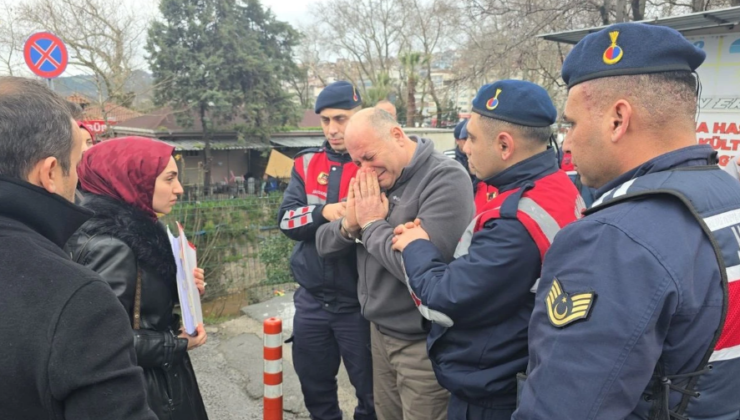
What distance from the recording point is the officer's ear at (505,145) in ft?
6.25

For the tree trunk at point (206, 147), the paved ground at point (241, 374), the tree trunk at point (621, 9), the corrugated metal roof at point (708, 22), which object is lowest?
the paved ground at point (241, 374)

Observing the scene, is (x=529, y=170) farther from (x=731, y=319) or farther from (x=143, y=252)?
(x=143, y=252)

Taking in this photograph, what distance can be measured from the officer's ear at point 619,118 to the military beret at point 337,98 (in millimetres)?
2136

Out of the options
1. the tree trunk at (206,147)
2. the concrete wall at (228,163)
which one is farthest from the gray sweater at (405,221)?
the concrete wall at (228,163)

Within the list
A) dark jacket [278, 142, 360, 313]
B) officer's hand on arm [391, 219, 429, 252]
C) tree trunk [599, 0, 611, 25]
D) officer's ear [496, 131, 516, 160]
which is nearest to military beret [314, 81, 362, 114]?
dark jacket [278, 142, 360, 313]

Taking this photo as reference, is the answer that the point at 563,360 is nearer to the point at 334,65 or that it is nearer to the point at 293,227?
the point at 293,227

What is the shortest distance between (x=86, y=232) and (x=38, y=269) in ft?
3.23

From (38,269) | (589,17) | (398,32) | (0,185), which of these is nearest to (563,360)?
(38,269)

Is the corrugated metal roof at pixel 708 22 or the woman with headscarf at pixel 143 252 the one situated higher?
the corrugated metal roof at pixel 708 22

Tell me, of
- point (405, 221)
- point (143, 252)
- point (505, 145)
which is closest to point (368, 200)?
point (405, 221)

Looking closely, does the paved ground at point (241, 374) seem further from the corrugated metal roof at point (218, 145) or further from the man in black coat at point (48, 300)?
the corrugated metal roof at point (218, 145)

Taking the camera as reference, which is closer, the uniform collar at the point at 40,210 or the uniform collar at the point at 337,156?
the uniform collar at the point at 40,210

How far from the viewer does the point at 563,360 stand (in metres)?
1.11

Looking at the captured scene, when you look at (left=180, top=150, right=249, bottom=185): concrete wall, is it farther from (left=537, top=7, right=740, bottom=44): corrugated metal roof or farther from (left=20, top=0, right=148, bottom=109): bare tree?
(left=537, top=7, right=740, bottom=44): corrugated metal roof
